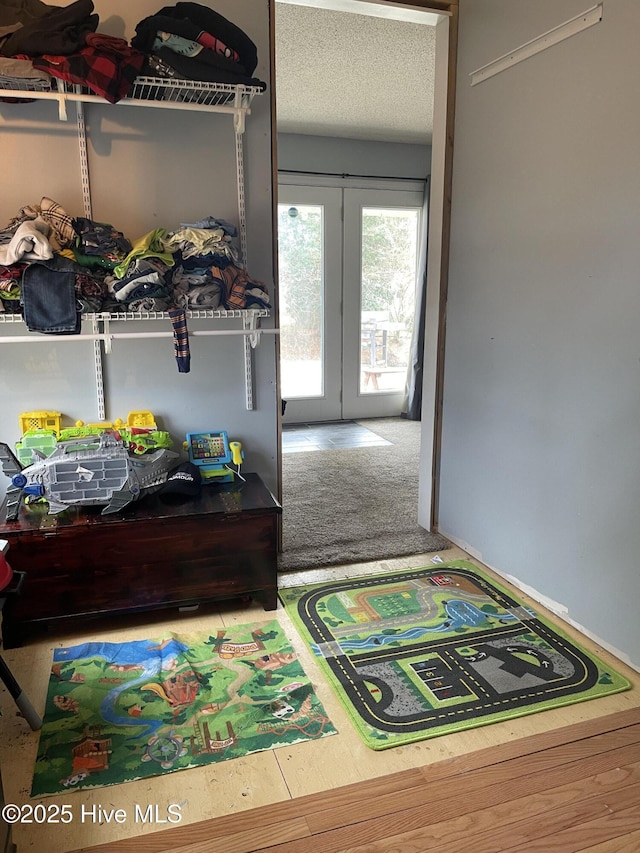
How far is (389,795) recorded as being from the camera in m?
1.55

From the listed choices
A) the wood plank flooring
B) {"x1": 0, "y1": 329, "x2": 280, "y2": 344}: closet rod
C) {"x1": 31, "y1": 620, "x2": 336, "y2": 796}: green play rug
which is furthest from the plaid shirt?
the wood plank flooring

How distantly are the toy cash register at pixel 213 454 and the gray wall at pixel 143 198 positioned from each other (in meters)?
0.08

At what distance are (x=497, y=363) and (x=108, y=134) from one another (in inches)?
71.6

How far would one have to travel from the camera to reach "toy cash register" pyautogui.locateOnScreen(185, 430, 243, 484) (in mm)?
2582

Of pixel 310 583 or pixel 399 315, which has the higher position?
pixel 399 315

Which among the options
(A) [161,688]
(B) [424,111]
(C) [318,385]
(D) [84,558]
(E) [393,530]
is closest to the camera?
(A) [161,688]

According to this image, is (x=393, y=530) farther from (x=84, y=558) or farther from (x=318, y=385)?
(x=318, y=385)

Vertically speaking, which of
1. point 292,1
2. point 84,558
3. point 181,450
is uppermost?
point 292,1

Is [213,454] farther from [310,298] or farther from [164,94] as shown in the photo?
[310,298]

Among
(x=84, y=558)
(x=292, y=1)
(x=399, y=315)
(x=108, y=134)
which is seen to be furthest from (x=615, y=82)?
(x=399, y=315)

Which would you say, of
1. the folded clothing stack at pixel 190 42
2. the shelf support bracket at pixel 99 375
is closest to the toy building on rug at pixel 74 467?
the shelf support bracket at pixel 99 375

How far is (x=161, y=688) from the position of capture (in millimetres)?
1921

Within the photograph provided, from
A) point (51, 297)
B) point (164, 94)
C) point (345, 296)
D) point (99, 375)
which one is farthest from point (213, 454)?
point (345, 296)

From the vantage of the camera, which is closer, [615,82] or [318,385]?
[615,82]
